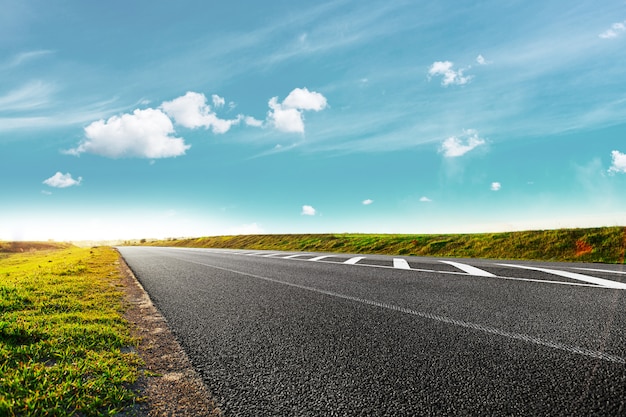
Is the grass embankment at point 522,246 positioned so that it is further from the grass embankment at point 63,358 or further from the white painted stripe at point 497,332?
the grass embankment at point 63,358

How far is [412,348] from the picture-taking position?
10.3 ft

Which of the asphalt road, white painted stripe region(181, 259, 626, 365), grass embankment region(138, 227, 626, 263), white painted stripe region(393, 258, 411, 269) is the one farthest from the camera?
grass embankment region(138, 227, 626, 263)

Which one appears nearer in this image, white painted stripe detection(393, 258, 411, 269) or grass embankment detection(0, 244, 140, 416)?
grass embankment detection(0, 244, 140, 416)

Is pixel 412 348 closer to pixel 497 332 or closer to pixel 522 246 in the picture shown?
pixel 497 332

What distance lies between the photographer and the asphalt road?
2211mm

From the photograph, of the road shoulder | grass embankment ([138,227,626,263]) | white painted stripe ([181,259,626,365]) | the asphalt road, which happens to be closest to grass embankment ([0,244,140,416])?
the road shoulder

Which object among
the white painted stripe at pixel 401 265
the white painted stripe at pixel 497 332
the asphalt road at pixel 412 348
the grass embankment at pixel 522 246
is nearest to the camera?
the asphalt road at pixel 412 348

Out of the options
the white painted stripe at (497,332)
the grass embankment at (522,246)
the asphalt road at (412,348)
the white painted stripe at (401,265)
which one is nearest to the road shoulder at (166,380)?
the asphalt road at (412,348)

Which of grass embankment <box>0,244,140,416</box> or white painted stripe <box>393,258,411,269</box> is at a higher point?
grass embankment <box>0,244,140,416</box>

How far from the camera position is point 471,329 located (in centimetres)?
366

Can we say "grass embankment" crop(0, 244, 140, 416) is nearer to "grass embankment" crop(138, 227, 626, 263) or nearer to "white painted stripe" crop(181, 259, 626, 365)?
"white painted stripe" crop(181, 259, 626, 365)

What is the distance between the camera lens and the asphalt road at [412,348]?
221cm

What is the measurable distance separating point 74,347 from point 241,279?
496cm

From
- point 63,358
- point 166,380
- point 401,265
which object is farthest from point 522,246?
point 63,358
